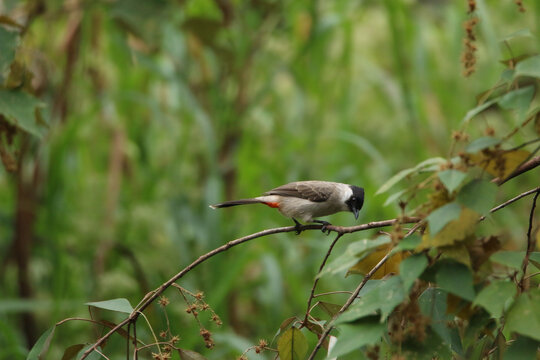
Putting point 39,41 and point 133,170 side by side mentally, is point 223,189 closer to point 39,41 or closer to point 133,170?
point 133,170

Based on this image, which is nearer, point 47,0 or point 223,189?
point 47,0

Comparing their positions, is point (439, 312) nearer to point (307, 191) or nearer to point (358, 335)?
point (358, 335)

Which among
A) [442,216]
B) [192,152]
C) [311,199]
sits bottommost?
[192,152]

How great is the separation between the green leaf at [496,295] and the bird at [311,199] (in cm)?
212

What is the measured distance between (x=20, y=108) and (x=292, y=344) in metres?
1.21

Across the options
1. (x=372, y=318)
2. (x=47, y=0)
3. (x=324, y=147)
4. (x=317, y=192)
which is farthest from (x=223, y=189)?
(x=372, y=318)

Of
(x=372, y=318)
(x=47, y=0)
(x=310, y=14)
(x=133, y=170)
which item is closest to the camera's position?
(x=372, y=318)

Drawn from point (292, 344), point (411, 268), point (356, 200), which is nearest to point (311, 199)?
point (356, 200)

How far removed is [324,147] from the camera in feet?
16.8

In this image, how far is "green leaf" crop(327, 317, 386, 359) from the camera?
4.35 ft

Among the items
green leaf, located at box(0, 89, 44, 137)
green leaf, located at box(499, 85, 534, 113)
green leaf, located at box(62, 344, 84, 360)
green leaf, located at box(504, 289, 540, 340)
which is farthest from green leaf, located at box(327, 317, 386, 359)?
green leaf, located at box(0, 89, 44, 137)

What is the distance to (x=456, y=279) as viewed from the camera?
1360mm

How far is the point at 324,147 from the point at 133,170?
1.53m

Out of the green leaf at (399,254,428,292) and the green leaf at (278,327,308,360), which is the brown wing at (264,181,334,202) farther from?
the green leaf at (399,254,428,292)
